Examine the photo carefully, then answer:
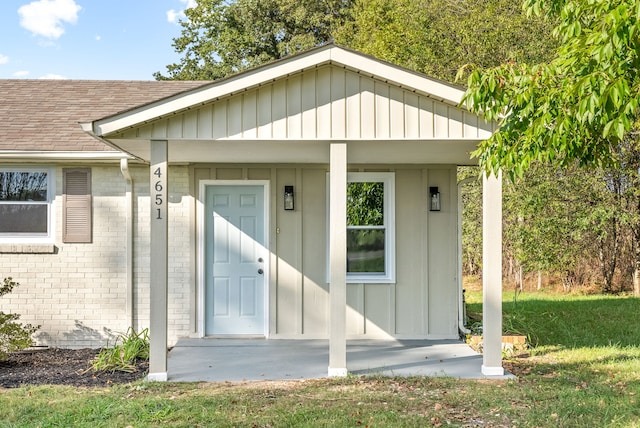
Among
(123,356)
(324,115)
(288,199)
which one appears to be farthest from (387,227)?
(123,356)

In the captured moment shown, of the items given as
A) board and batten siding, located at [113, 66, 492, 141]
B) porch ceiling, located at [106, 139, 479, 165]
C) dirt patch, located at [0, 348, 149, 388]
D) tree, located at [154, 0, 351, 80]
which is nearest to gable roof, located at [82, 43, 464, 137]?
board and batten siding, located at [113, 66, 492, 141]

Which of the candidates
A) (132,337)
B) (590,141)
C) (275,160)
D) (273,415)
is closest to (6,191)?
(132,337)

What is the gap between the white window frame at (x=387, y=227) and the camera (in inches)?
321

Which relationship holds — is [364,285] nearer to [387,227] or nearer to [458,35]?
[387,227]

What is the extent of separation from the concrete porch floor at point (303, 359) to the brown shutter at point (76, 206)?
81.4 inches

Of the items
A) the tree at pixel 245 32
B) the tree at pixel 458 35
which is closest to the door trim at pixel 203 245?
the tree at pixel 458 35

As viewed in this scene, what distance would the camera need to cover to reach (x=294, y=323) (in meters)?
8.15

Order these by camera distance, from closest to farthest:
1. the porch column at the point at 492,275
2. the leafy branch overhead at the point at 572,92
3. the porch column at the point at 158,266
→ 1. the leafy branch overhead at the point at 572,92
2. the porch column at the point at 158,266
3. the porch column at the point at 492,275

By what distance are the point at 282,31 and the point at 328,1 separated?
2461 mm

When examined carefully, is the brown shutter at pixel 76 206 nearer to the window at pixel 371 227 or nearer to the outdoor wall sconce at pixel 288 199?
the outdoor wall sconce at pixel 288 199

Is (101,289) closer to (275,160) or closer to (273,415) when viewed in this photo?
(275,160)

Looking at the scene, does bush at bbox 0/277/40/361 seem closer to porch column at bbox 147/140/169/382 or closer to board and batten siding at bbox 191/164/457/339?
porch column at bbox 147/140/169/382

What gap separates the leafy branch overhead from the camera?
357 centimetres

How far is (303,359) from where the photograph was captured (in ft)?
22.4
